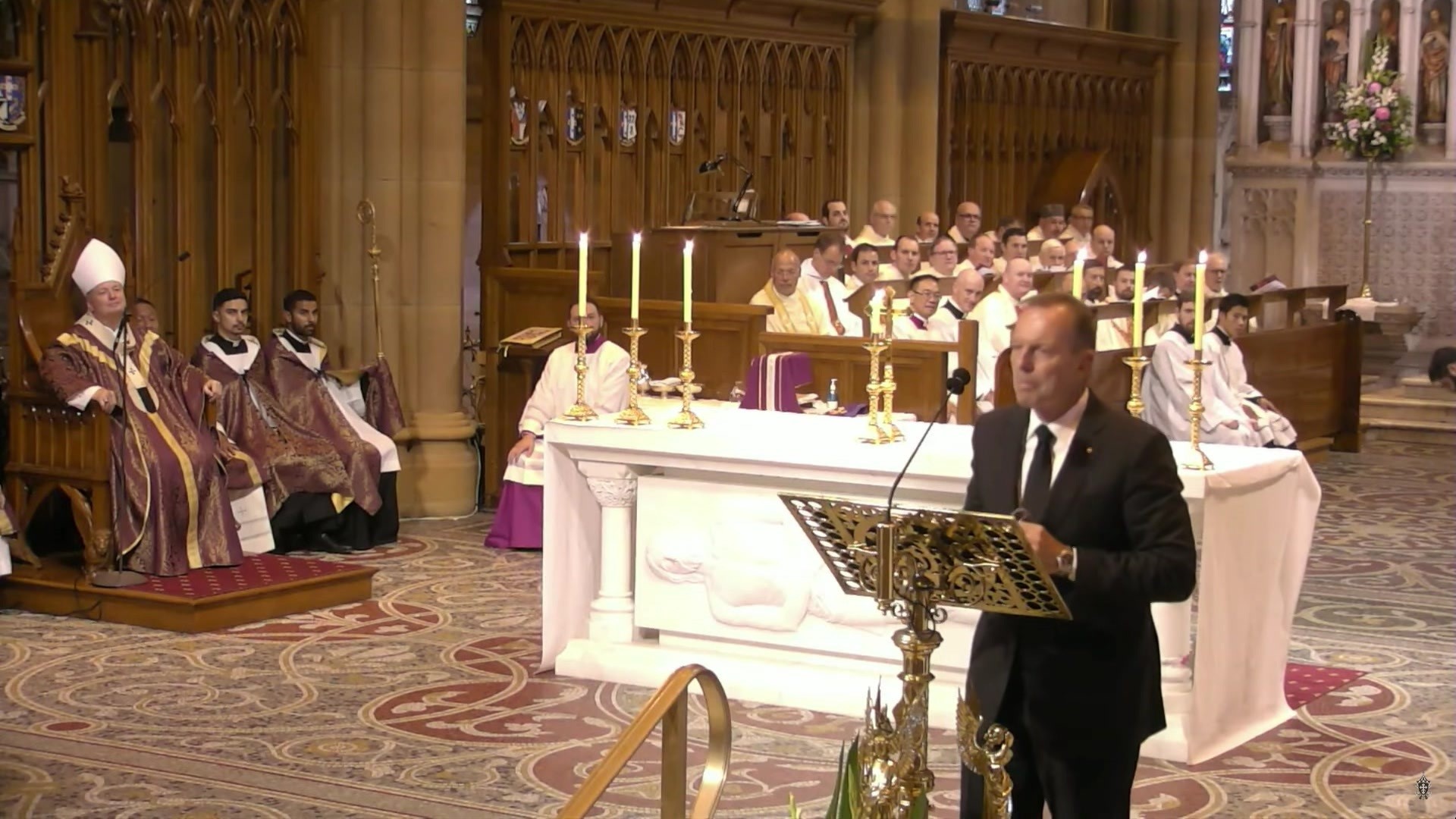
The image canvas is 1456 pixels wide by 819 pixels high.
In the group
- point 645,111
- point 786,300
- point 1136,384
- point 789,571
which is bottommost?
point 789,571

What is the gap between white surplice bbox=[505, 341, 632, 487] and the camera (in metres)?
10.3

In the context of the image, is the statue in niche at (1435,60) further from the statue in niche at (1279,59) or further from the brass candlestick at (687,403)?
the brass candlestick at (687,403)

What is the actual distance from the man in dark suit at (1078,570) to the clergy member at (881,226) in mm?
10738

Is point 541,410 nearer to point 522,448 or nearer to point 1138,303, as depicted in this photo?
point 522,448

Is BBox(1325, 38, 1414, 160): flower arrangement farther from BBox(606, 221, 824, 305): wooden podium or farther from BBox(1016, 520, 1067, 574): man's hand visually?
BBox(1016, 520, 1067, 574): man's hand

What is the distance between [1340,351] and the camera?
49.1 feet

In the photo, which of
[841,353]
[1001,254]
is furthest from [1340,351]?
[841,353]

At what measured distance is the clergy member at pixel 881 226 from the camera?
1496 centimetres

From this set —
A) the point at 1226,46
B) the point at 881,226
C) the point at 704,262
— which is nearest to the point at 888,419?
the point at 704,262

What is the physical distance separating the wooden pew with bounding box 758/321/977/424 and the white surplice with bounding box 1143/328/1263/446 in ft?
7.88

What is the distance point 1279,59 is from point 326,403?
13914 millimetres

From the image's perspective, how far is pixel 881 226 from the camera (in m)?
15.0

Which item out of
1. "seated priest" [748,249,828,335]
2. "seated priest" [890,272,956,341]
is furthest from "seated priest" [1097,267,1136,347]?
"seated priest" [748,249,828,335]

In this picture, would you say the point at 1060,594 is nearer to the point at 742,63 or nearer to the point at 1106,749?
the point at 1106,749
